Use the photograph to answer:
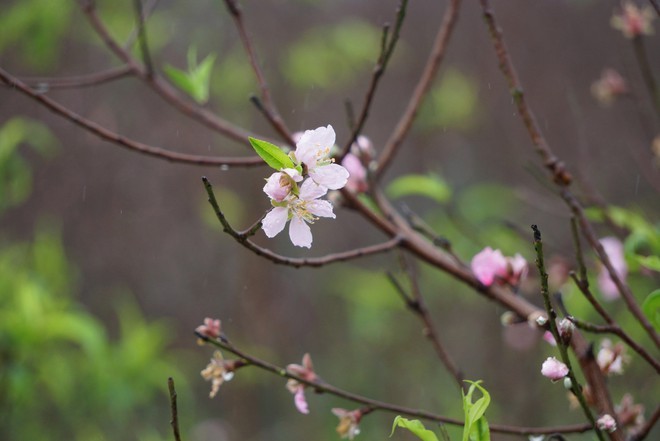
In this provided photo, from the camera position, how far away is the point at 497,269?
1051 millimetres

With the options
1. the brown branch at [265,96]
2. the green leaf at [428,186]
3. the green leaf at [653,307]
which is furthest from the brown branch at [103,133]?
the green leaf at [653,307]

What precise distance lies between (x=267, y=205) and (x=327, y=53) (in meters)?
0.90

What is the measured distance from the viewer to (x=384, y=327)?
450 centimetres

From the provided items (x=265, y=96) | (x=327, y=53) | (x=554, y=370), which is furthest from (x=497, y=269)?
(x=327, y=53)

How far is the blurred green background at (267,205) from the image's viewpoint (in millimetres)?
3184

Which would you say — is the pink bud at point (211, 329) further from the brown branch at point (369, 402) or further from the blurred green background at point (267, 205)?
the blurred green background at point (267, 205)

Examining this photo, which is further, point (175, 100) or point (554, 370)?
point (175, 100)

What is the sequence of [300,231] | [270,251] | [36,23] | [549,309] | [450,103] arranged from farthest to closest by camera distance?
[450,103], [36,23], [270,251], [300,231], [549,309]

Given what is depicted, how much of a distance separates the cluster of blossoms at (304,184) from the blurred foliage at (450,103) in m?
3.24

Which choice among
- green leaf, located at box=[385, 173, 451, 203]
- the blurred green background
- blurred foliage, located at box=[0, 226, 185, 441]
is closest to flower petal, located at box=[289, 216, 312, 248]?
green leaf, located at box=[385, 173, 451, 203]

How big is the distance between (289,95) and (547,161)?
11.5 ft

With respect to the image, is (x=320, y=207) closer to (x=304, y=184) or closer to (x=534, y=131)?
(x=304, y=184)

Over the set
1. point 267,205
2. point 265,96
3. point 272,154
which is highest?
point 267,205

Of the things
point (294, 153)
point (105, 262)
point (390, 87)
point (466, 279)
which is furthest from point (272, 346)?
point (294, 153)
